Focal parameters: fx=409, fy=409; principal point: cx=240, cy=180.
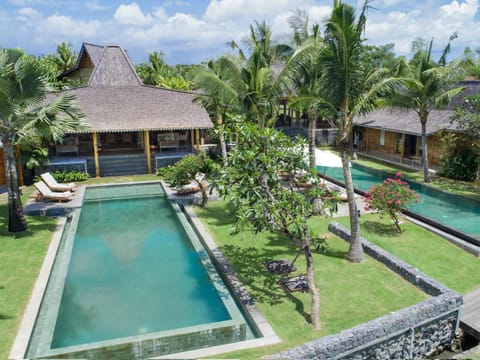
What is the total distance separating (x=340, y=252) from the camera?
1260cm

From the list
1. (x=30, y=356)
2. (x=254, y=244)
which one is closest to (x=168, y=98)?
(x=254, y=244)

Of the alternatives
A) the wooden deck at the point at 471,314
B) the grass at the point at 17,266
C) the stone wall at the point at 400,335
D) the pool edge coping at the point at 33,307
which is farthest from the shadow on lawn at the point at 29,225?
the wooden deck at the point at 471,314

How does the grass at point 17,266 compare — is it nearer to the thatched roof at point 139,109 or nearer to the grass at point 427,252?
the thatched roof at point 139,109

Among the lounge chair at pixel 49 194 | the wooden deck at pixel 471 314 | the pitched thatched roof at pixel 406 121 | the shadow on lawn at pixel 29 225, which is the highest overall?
the pitched thatched roof at pixel 406 121

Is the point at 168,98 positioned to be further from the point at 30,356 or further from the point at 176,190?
the point at 30,356

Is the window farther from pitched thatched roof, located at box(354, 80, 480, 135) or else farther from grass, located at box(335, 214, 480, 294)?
grass, located at box(335, 214, 480, 294)

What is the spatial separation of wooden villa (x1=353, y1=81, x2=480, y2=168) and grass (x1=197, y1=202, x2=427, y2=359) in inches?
536

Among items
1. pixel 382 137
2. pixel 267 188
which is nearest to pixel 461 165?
pixel 382 137

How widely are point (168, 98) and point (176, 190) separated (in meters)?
8.31

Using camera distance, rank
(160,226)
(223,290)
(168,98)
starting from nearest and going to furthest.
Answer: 1. (223,290)
2. (160,226)
3. (168,98)

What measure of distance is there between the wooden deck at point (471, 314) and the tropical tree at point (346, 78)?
3144 mm

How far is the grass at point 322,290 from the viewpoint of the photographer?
342 inches

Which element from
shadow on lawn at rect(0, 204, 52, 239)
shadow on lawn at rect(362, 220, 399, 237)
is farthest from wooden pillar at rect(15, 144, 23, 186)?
shadow on lawn at rect(362, 220, 399, 237)

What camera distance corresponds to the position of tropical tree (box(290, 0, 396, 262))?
1034 cm
